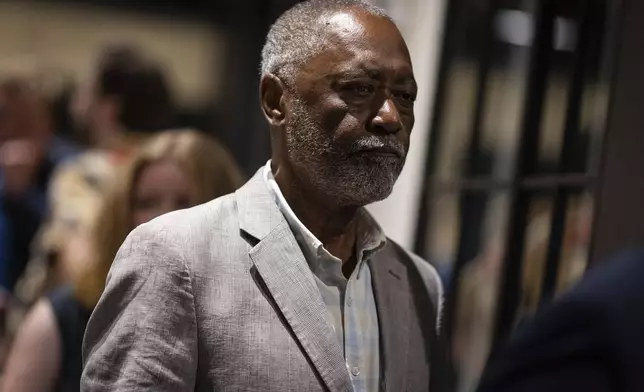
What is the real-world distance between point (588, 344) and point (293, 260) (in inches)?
19.2

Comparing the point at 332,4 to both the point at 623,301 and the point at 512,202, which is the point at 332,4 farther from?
the point at 512,202

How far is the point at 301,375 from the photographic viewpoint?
1.07 meters

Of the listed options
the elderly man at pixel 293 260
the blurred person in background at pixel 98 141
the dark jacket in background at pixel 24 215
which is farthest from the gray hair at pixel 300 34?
the dark jacket in background at pixel 24 215

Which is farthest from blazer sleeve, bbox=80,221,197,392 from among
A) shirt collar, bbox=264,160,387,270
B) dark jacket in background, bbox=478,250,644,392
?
dark jacket in background, bbox=478,250,644,392

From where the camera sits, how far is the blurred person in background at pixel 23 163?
2289mm

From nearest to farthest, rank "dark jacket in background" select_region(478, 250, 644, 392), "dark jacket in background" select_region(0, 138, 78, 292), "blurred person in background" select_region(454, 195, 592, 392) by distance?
1. "dark jacket in background" select_region(478, 250, 644, 392)
2. "blurred person in background" select_region(454, 195, 592, 392)
3. "dark jacket in background" select_region(0, 138, 78, 292)

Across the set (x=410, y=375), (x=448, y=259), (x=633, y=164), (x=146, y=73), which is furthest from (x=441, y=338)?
(x=146, y=73)

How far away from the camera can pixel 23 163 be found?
2.67 m

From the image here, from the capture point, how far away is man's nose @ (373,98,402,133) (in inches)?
42.8

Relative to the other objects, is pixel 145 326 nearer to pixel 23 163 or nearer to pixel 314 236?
pixel 314 236

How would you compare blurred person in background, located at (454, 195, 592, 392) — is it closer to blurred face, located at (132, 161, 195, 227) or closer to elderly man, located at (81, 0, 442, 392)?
elderly man, located at (81, 0, 442, 392)

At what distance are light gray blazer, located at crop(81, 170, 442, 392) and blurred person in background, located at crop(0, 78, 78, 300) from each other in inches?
47.0

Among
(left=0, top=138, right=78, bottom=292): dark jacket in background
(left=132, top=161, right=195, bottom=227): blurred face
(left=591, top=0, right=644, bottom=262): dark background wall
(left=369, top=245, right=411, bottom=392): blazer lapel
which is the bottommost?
(left=0, top=138, right=78, bottom=292): dark jacket in background

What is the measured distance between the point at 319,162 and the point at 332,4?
7.2 inches
